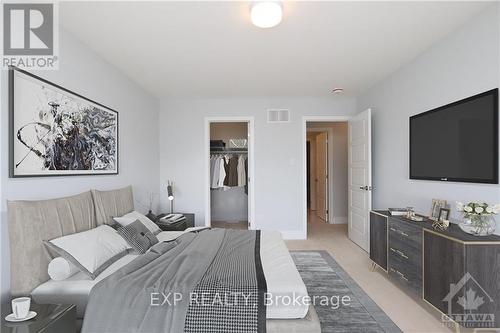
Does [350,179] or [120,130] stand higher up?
[120,130]

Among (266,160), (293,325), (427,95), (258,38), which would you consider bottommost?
(293,325)

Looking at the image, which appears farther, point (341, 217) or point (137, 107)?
point (341, 217)

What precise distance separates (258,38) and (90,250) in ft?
7.46

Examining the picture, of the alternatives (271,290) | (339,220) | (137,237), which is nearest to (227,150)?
(339,220)

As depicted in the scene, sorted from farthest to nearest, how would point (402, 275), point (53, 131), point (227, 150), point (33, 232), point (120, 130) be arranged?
point (227, 150) → point (120, 130) → point (402, 275) → point (53, 131) → point (33, 232)

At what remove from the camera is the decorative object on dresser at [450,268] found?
1.89 metres

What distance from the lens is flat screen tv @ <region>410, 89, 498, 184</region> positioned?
2107 millimetres

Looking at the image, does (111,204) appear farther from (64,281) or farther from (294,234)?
(294,234)

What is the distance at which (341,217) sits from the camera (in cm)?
634

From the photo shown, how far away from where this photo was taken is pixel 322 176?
7.07m

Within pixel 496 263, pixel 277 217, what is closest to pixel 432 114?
pixel 496 263

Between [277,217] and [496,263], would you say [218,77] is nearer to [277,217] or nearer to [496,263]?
[277,217]

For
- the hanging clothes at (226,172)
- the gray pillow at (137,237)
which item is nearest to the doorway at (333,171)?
the hanging clothes at (226,172)

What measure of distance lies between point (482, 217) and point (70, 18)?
356cm
